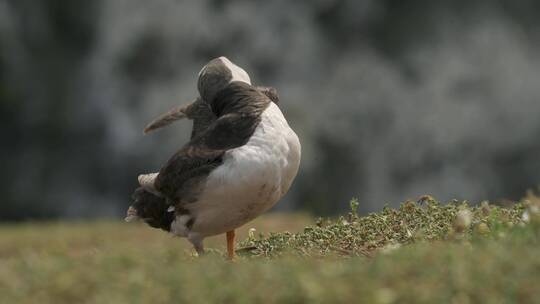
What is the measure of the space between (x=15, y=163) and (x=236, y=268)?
584 inches

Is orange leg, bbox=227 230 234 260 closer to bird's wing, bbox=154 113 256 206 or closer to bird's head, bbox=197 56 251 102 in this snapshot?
bird's wing, bbox=154 113 256 206

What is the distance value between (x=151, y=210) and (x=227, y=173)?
3.05 feet

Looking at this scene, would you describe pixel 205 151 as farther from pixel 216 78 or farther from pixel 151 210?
pixel 216 78

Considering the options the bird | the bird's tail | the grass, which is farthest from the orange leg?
the grass

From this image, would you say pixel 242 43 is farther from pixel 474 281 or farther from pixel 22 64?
pixel 474 281

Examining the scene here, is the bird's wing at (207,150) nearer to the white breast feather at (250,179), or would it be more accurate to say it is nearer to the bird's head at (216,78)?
the white breast feather at (250,179)

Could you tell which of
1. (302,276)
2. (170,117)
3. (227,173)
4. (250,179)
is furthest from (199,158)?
(302,276)

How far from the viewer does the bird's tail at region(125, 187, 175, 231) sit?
607 centimetres

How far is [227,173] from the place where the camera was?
5453 mm

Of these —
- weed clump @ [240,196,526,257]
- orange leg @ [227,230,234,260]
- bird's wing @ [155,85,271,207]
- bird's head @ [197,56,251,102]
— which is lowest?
orange leg @ [227,230,234,260]

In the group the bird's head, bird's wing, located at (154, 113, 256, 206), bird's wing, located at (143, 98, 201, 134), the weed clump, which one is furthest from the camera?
bird's wing, located at (143, 98, 201, 134)

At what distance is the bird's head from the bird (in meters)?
0.01

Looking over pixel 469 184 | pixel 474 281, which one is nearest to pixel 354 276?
pixel 474 281

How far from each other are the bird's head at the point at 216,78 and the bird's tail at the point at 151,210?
739mm
